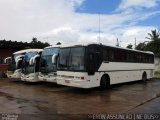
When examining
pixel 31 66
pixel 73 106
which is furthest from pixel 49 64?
pixel 73 106

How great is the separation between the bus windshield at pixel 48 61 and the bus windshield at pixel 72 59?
1978 mm

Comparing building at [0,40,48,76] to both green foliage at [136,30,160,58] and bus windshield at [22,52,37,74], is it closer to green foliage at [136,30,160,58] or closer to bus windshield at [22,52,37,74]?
bus windshield at [22,52,37,74]

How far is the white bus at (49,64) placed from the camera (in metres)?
18.3

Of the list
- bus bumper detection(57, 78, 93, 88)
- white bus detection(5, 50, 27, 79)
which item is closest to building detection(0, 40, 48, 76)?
white bus detection(5, 50, 27, 79)

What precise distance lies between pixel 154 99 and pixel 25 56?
11.2 m

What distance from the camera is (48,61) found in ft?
63.3

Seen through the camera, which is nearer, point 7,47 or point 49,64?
point 49,64

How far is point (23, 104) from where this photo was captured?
12.5 metres

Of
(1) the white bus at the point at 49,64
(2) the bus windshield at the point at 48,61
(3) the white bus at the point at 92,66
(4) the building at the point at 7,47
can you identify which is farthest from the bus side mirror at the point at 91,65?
(4) the building at the point at 7,47

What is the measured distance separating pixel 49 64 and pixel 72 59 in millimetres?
3588

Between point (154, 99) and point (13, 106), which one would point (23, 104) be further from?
point (154, 99)

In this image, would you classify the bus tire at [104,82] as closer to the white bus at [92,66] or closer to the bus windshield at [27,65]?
the white bus at [92,66]

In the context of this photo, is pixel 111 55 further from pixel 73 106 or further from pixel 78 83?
pixel 73 106

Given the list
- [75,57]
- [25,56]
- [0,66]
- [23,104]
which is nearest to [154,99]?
[75,57]
